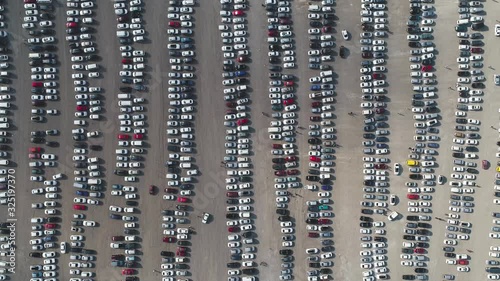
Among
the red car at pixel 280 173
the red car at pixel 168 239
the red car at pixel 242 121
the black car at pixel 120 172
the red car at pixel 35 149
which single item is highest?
the red car at pixel 242 121

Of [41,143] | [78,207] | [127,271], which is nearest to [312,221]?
A: [127,271]

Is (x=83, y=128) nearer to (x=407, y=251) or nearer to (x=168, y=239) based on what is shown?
(x=168, y=239)

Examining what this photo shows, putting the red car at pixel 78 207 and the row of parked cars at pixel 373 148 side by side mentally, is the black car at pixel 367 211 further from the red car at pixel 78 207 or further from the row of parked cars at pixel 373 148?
the red car at pixel 78 207

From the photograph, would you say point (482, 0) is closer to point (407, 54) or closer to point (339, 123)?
point (407, 54)

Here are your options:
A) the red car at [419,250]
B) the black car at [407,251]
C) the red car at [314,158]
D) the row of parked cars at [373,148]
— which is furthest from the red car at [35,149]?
the red car at [419,250]

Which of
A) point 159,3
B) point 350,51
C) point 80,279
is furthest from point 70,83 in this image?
point 350,51
